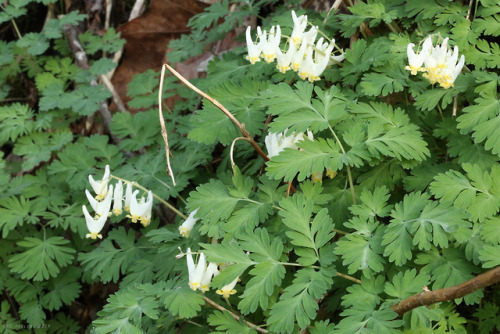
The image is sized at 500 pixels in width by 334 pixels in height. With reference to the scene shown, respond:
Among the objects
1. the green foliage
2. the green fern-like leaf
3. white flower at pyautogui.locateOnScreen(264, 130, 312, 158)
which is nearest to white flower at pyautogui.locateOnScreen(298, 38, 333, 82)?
the green foliage

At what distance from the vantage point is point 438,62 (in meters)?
2.42

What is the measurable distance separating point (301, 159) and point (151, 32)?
12.1 feet

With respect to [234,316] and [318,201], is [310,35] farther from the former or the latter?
[234,316]

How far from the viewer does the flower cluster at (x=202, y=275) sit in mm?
2178

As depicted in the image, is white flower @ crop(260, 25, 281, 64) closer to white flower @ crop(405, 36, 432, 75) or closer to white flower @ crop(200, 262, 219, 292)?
white flower @ crop(405, 36, 432, 75)

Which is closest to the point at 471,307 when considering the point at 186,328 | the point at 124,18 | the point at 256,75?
the point at 186,328

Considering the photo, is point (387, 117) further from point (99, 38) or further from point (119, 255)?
point (99, 38)

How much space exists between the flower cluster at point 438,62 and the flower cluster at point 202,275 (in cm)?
137

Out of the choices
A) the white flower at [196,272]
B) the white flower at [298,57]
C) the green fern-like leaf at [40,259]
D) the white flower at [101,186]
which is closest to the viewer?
the white flower at [196,272]

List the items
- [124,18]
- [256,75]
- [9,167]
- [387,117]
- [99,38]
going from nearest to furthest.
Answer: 1. [387,117]
2. [256,75]
3. [9,167]
4. [99,38]
5. [124,18]

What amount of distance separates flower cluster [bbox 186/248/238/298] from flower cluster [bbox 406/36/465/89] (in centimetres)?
137

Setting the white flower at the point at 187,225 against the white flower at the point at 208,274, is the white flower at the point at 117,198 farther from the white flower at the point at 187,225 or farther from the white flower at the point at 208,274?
the white flower at the point at 208,274

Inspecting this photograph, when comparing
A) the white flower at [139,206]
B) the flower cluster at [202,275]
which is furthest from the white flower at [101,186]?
the flower cluster at [202,275]

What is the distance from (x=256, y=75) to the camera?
3.10 metres
